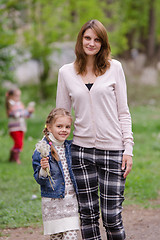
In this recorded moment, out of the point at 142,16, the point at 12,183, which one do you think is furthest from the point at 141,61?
the point at 12,183

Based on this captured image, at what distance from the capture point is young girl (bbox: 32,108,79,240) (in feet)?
11.2

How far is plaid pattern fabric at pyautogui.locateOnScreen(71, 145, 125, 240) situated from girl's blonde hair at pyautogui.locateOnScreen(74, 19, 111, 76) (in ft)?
2.18

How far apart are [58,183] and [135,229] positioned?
183cm

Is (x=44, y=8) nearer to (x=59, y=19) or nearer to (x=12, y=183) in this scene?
(x=59, y=19)

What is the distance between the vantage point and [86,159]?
3422 mm

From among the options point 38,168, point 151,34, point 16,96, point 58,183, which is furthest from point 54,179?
point 151,34

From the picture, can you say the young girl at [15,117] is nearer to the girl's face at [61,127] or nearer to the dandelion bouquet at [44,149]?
the girl's face at [61,127]

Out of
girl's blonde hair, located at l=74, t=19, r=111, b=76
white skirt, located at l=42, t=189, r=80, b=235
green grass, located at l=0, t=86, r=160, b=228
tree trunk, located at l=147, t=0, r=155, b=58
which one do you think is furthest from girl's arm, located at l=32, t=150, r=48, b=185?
tree trunk, located at l=147, t=0, r=155, b=58

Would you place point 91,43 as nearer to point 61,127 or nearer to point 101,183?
point 61,127

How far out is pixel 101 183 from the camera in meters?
3.45

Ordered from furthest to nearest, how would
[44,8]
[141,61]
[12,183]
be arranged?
[141,61] < [44,8] < [12,183]

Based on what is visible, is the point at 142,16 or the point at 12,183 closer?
the point at 12,183

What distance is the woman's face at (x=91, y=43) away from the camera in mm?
3373

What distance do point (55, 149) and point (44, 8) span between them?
47.8 feet
